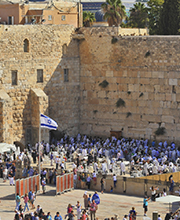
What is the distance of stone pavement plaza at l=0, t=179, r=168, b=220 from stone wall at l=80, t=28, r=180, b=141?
1023 cm

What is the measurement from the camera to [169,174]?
3159cm

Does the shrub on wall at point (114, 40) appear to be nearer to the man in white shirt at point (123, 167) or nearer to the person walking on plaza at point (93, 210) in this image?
the man in white shirt at point (123, 167)

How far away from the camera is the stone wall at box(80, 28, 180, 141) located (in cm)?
3838

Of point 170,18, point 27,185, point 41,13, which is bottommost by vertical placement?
point 27,185

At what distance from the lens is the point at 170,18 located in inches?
1641

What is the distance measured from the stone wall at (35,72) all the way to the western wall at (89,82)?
0.06 meters

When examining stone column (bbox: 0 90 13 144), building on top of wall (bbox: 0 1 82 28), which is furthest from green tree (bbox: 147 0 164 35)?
stone column (bbox: 0 90 13 144)

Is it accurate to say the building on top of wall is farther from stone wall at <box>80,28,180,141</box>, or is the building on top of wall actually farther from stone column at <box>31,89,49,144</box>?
stone column at <box>31,89,49,144</box>

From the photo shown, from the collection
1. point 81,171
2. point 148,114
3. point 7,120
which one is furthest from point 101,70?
point 81,171

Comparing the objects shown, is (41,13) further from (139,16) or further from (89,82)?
(139,16)

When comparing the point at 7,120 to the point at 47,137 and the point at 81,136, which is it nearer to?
the point at 47,137

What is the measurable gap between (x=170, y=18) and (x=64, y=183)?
16.6 metres

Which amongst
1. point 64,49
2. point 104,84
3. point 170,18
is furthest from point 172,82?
point 64,49

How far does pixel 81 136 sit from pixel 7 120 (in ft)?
19.8
